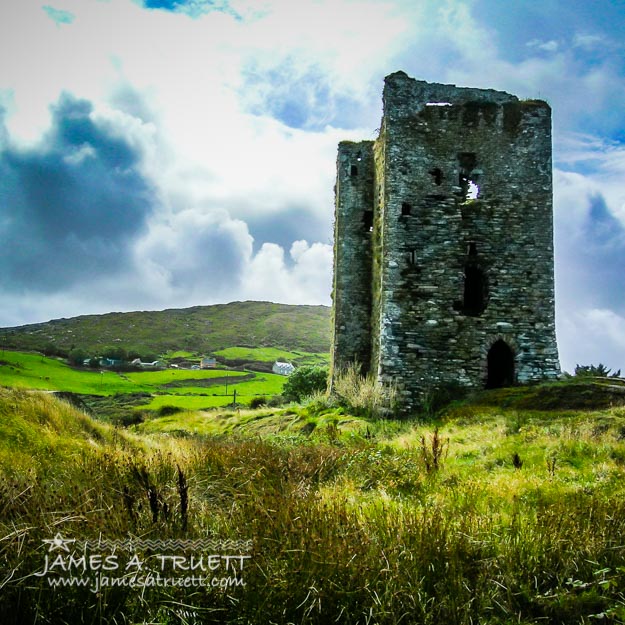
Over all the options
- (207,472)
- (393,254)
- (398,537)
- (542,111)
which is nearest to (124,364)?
(393,254)

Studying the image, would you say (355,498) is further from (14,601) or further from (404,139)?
(404,139)

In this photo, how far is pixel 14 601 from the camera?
122 inches

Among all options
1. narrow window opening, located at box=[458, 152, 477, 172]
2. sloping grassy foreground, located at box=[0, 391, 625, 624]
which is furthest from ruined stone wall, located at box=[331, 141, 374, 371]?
sloping grassy foreground, located at box=[0, 391, 625, 624]

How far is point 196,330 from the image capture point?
311 ft

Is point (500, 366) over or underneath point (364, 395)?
over

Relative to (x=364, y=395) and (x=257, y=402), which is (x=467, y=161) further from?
(x=257, y=402)

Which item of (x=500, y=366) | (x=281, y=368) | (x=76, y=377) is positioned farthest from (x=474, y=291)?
(x=281, y=368)

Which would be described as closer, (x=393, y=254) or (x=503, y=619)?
(x=503, y=619)

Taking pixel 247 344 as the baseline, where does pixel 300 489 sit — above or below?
below

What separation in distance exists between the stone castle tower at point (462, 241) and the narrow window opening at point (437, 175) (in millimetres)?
41

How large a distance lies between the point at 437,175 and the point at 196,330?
273 feet

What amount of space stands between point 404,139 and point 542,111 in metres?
4.31

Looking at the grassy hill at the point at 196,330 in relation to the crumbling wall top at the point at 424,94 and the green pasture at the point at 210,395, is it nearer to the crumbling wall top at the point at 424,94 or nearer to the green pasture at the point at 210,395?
the green pasture at the point at 210,395

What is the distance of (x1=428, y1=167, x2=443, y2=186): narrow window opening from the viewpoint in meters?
15.5
